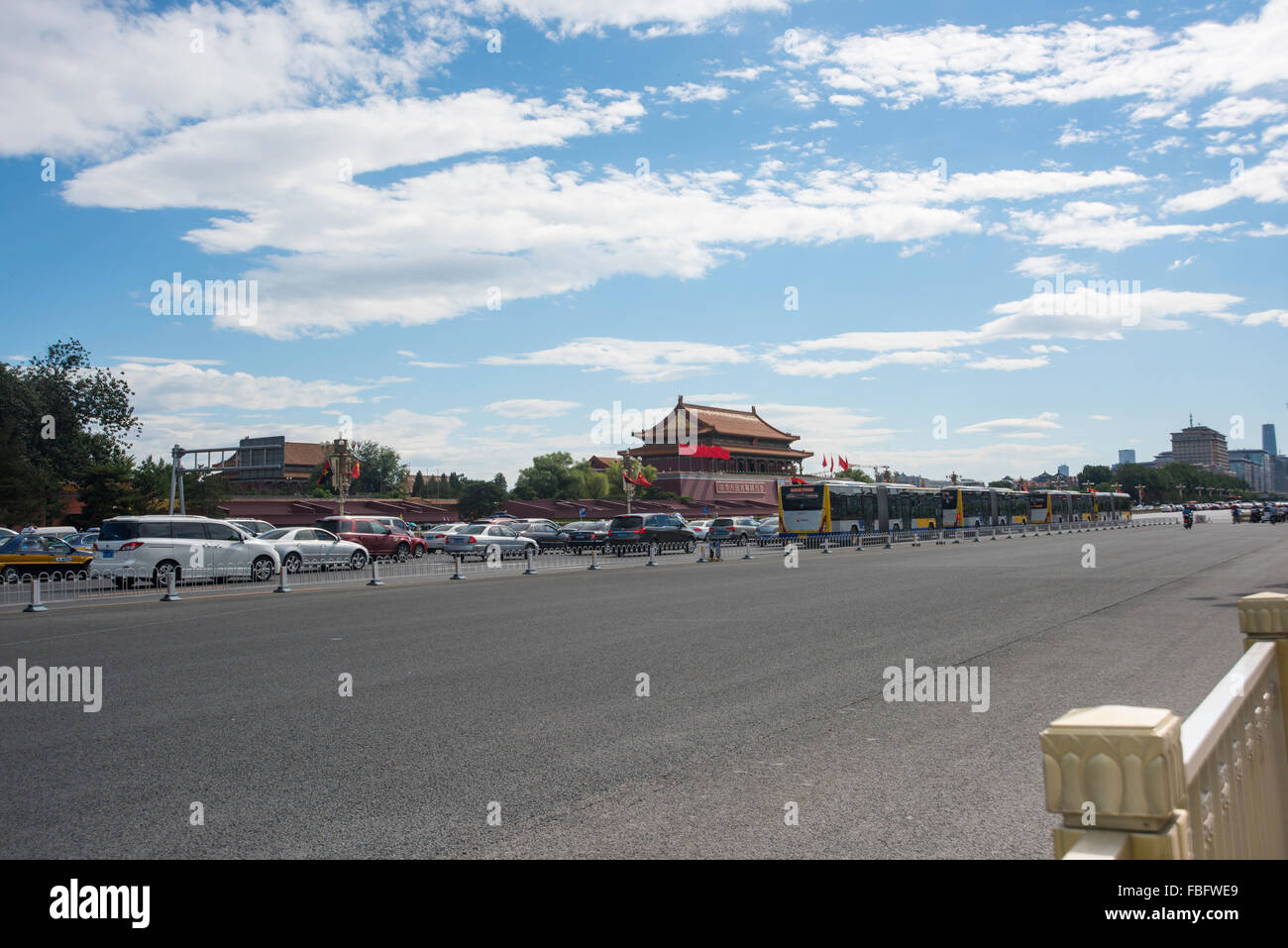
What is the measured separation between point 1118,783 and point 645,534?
3895cm

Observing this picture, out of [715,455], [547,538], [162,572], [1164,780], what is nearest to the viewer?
[1164,780]

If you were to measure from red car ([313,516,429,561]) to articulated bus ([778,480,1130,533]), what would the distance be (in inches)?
680

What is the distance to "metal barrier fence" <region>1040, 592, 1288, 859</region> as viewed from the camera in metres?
1.92

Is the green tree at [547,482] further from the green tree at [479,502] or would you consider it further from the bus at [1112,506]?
the bus at [1112,506]

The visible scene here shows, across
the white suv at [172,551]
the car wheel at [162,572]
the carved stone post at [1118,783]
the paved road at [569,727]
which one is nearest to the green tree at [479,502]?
the white suv at [172,551]

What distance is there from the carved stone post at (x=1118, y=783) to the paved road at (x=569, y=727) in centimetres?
252

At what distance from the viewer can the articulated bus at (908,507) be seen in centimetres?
4425

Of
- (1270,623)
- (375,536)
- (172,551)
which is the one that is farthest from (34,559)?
(1270,623)

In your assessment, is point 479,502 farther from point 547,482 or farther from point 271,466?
point 271,466

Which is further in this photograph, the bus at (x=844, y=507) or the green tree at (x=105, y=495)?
the green tree at (x=105, y=495)

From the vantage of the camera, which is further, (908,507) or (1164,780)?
(908,507)

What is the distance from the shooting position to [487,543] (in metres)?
37.8
